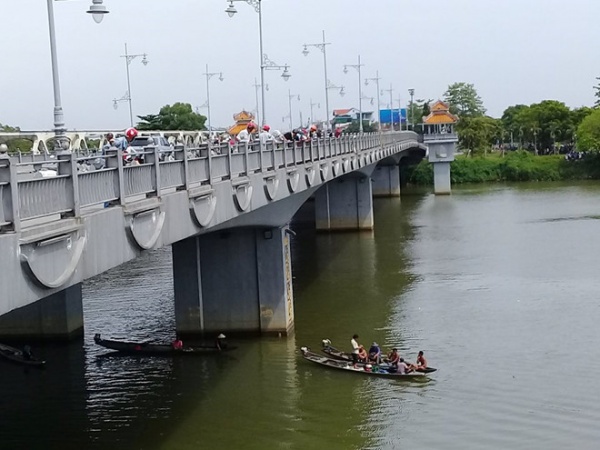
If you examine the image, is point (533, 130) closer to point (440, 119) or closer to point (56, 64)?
point (440, 119)

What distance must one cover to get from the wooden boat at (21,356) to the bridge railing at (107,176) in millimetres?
8557

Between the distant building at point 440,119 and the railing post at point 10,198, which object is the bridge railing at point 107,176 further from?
the distant building at point 440,119

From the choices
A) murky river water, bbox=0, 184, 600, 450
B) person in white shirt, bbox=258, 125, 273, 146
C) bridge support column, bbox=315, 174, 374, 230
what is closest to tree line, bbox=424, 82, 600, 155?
bridge support column, bbox=315, 174, 374, 230

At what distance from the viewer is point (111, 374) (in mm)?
26359

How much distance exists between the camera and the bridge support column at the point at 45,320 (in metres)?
30.2

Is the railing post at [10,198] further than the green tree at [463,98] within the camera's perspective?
No

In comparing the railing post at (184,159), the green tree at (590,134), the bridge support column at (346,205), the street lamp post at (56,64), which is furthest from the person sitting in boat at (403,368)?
the green tree at (590,134)

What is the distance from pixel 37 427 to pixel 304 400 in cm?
636

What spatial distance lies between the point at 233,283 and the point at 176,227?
12.7 metres

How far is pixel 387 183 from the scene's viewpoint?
96188 millimetres

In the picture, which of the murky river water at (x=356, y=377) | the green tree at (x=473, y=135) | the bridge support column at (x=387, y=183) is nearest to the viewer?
the murky river water at (x=356, y=377)

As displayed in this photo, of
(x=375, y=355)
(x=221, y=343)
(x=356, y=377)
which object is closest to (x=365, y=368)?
(x=356, y=377)

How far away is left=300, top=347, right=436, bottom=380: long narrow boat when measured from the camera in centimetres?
2491

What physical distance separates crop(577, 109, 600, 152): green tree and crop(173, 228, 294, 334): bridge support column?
8075 centimetres
